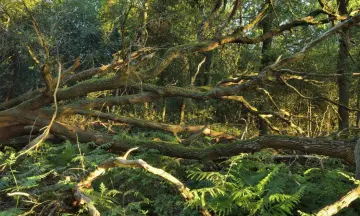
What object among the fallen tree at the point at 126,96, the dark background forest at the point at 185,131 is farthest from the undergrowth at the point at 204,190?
the fallen tree at the point at 126,96

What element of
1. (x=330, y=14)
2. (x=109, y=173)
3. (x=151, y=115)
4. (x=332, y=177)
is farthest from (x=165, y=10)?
(x=332, y=177)

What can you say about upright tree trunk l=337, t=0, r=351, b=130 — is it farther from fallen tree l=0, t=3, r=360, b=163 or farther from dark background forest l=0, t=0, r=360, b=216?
fallen tree l=0, t=3, r=360, b=163

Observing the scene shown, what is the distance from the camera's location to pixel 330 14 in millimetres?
8500

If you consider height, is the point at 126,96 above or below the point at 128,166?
above

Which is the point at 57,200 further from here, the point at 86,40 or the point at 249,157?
the point at 86,40

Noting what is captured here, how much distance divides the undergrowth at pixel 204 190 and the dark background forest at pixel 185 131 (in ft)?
0.07

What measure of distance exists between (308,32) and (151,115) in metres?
6.39

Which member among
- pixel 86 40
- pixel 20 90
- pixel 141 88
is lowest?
pixel 20 90

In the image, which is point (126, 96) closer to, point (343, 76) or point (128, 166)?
point (128, 166)

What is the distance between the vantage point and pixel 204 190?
3818 millimetres

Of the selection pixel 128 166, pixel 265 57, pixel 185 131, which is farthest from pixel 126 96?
pixel 265 57

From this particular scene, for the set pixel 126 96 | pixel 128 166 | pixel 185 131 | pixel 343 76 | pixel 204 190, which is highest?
pixel 343 76

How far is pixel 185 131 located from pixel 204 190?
16.7 ft

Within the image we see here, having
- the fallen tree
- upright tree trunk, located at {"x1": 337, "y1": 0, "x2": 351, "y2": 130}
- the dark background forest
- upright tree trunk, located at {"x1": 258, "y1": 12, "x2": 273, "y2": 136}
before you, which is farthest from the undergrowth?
upright tree trunk, located at {"x1": 258, "y1": 12, "x2": 273, "y2": 136}
